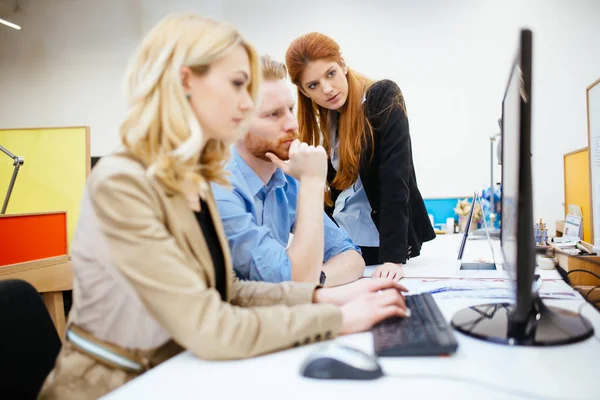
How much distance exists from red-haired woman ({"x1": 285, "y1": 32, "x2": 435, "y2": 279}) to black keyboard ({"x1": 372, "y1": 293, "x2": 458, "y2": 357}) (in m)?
0.59

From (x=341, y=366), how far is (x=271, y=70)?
0.87 metres

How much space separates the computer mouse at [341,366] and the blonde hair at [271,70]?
0.83m

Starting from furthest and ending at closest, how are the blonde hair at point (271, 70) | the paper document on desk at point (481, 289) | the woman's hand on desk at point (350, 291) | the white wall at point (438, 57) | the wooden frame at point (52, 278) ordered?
the white wall at point (438, 57) < the wooden frame at point (52, 278) < the blonde hair at point (271, 70) < the paper document on desk at point (481, 289) < the woman's hand on desk at point (350, 291)

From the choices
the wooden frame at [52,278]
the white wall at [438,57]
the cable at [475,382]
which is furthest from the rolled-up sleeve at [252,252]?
Answer: the white wall at [438,57]

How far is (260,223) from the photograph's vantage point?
133cm

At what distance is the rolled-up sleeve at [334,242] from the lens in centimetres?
147

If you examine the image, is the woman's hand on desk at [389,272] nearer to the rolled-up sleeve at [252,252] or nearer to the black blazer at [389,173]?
the black blazer at [389,173]

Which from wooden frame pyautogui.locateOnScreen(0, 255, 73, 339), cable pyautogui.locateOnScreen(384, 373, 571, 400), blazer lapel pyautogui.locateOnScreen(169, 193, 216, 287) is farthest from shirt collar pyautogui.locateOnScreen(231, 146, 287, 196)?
wooden frame pyautogui.locateOnScreen(0, 255, 73, 339)


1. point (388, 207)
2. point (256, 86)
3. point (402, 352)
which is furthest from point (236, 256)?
point (388, 207)

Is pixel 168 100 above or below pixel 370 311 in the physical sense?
above

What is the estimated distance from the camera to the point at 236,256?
1.11 metres

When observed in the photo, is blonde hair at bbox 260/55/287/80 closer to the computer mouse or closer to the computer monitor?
the computer monitor

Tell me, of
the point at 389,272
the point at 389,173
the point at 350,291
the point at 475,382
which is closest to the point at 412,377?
the point at 475,382

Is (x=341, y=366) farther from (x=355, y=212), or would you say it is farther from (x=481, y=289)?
(x=355, y=212)
